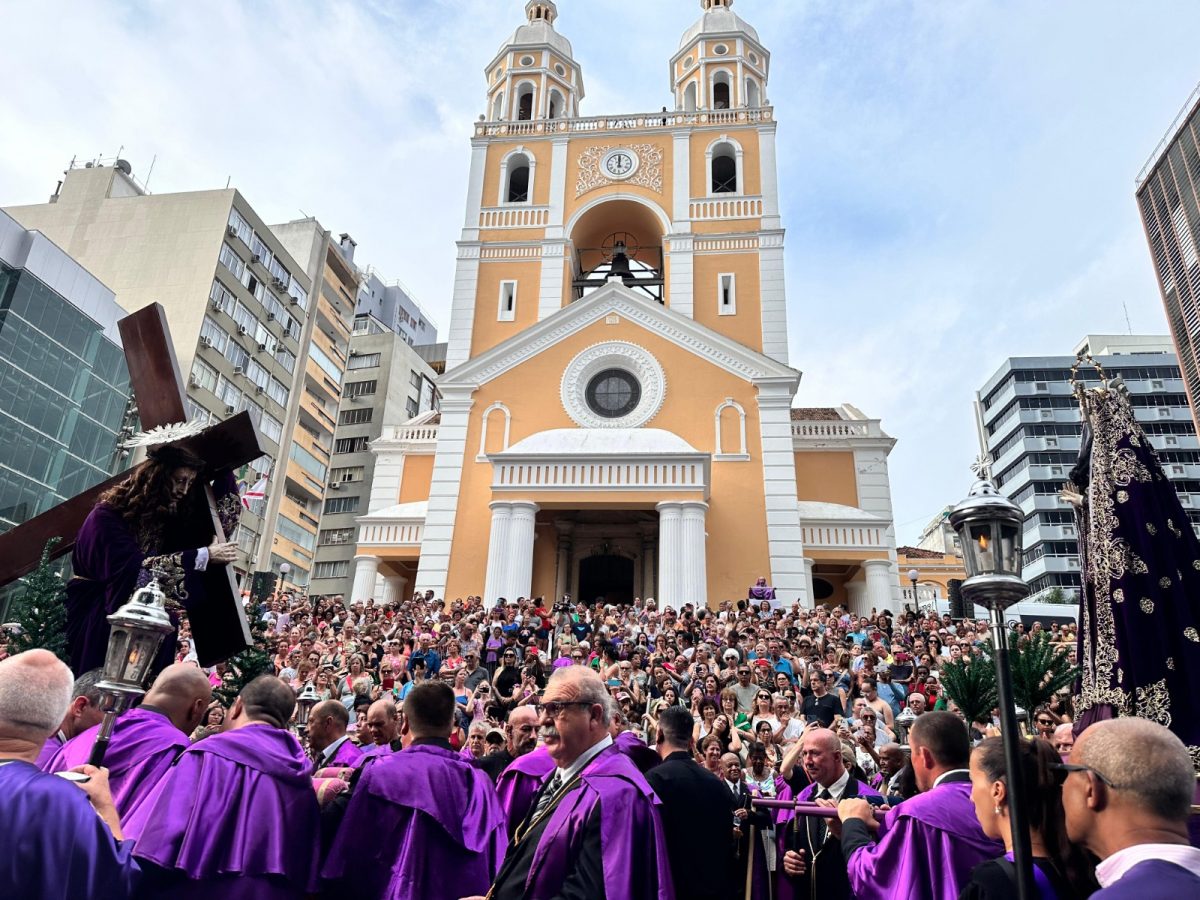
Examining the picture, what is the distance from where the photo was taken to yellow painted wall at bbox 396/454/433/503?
82.7 feet

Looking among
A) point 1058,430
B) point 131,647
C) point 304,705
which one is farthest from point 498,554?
point 1058,430

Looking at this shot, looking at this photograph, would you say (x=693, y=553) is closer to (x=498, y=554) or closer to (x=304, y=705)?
(x=498, y=554)

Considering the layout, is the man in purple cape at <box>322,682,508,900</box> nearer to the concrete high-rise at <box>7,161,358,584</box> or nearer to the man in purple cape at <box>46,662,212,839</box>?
the man in purple cape at <box>46,662,212,839</box>

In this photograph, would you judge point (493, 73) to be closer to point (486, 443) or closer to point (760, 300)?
point (760, 300)

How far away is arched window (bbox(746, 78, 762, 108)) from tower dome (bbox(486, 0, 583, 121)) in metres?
6.81

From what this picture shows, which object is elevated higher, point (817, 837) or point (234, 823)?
point (234, 823)

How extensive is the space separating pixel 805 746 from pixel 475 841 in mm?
1846

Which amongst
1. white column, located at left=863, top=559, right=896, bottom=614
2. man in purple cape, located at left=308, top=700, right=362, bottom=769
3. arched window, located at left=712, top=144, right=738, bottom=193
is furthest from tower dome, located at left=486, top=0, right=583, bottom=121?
man in purple cape, located at left=308, top=700, right=362, bottom=769

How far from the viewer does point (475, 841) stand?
3412 mm

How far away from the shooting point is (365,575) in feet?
75.2

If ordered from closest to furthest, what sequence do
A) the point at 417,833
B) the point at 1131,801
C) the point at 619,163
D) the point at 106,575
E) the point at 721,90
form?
the point at 1131,801
the point at 417,833
the point at 106,575
the point at 619,163
the point at 721,90

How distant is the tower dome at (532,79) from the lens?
31484mm

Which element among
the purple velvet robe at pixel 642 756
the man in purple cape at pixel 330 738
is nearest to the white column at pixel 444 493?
the man in purple cape at pixel 330 738

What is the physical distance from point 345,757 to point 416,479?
21.6m
